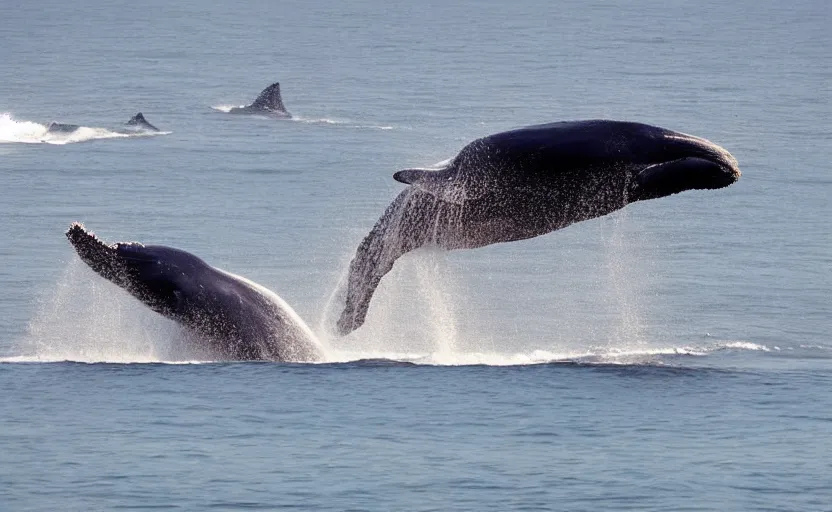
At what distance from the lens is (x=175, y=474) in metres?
24.7

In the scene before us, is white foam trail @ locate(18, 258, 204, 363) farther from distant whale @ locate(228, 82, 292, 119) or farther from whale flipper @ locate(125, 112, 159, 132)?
distant whale @ locate(228, 82, 292, 119)

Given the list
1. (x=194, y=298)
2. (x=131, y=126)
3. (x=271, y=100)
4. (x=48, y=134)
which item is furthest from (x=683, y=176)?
(x=271, y=100)

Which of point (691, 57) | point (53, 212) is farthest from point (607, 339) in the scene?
point (691, 57)

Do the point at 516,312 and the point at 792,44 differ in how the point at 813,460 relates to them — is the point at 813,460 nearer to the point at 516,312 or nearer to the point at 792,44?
the point at 516,312

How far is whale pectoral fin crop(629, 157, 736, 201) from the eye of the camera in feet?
93.3

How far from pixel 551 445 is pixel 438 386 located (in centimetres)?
332

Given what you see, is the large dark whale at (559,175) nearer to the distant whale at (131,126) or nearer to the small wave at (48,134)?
the small wave at (48,134)

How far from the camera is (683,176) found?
1125 inches

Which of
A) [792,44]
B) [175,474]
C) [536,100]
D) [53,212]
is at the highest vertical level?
[792,44]

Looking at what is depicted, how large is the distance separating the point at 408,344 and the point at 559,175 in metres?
7.05

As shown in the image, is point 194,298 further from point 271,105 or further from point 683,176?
point 271,105

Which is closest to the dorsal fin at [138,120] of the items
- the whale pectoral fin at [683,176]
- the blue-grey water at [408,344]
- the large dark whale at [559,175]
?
the blue-grey water at [408,344]

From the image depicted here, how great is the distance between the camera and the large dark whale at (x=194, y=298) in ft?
101

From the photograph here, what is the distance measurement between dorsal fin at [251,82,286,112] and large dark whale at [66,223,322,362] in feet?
196
